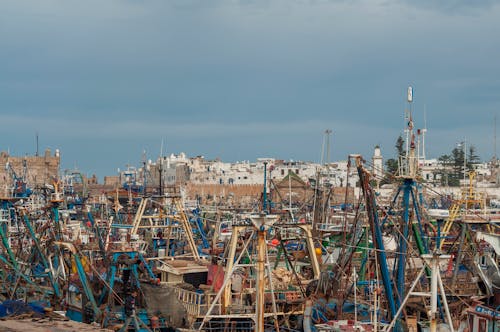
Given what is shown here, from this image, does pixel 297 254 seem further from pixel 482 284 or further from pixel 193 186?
pixel 193 186

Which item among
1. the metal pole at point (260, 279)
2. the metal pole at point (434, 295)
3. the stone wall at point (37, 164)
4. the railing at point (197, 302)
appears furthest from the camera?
the stone wall at point (37, 164)

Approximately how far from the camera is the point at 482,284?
912 inches

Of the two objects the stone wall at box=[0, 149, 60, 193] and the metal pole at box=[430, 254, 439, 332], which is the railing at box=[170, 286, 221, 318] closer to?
the metal pole at box=[430, 254, 439, 332]

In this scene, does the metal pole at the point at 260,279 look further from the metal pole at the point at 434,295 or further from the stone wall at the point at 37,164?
the stone wall at the point at 37,164

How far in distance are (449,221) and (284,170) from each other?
300 ft

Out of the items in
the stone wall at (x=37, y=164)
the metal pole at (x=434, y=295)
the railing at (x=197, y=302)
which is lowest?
the railing at (x=197, y=302)

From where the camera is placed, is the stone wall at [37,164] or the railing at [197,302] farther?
the stone wall at [37,164]

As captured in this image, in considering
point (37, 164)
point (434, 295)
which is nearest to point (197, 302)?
point (434, 295)

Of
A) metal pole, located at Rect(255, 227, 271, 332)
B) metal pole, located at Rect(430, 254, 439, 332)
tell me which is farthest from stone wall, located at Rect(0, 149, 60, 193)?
metal pole, located at Rect(430, 254, 439, 332)

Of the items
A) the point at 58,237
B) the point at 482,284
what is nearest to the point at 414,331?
the point at 482,284

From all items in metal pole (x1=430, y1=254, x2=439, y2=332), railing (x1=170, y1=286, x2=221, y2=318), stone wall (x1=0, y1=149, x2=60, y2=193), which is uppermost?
stone wall (x1=0, y1=149, x2=60, y2=193)

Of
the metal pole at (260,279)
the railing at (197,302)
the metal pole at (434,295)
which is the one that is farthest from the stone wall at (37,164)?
the metal pole at (434,295)

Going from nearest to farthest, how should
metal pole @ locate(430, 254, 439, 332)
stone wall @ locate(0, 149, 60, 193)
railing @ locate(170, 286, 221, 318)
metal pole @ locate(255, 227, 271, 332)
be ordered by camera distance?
1. metal pole @ locate(430, 254, 439, 332)
2. metal pole @ locate(255, 227, 271, 332)
3. railing @ locate(170, 286, 221, 318)
4. stone wall @ locate(0, 149, 60, 193)

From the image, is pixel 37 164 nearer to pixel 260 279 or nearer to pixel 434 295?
pixel 260 279
